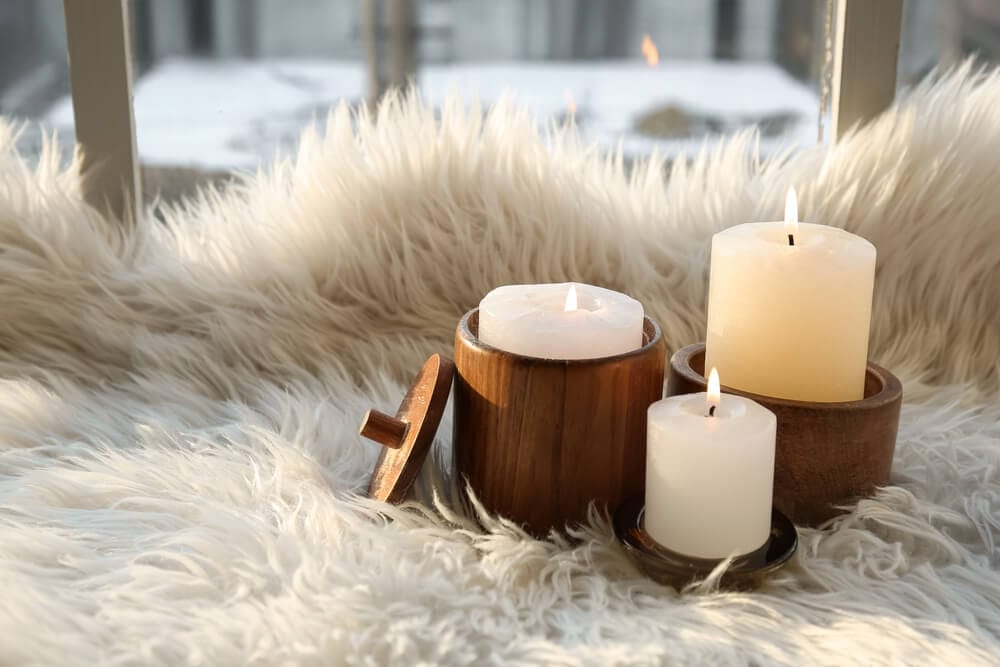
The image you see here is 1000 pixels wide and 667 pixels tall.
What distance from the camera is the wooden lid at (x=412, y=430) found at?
56 centimetres

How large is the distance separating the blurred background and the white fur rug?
193 mm

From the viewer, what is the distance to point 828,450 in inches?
22.2

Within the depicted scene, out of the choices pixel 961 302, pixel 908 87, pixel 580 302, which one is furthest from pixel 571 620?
pixel 908 87

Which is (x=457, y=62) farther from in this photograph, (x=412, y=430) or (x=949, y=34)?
(x=412, y=430)

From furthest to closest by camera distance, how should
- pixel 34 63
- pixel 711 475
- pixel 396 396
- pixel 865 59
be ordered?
pixel 34 63 → pixel 865 59 → pixel 396 396 → pixel 711 475

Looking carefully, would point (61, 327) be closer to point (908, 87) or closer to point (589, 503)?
point (589, 503)

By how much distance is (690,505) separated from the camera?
51cm

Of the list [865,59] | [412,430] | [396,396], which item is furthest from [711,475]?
[865,59]

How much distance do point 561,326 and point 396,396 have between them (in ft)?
0.69

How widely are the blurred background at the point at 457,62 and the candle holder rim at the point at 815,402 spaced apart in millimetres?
399

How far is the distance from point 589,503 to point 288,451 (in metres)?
0.18

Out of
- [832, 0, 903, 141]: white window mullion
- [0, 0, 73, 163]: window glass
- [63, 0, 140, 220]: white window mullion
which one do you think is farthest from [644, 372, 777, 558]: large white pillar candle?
[0, 0, 73, 163]: window glass

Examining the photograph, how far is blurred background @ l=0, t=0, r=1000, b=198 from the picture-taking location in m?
0.99

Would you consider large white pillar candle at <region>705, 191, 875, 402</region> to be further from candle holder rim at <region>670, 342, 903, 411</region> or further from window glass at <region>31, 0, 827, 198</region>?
window glass at <region>31, 0, 827, 198</region>
